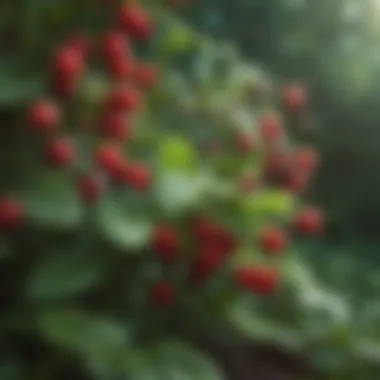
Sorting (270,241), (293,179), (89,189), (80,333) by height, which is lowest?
(80,333)

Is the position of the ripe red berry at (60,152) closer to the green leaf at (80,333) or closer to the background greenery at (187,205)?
the background greenery at (187,205)

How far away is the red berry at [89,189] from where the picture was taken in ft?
4.06

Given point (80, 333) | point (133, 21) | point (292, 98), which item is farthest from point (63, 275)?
point (292, 98)

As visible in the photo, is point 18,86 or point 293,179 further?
point 293,179

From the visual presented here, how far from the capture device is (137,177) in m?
1.23

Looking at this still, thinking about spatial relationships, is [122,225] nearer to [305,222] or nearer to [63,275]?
[63,275]

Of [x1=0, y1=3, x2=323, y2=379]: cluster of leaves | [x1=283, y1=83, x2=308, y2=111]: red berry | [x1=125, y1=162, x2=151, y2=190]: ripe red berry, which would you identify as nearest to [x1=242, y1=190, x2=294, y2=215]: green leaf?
[x1=0, y1=3, x2=323, y2=379]: cluster of leaves

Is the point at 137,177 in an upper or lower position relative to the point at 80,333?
upper

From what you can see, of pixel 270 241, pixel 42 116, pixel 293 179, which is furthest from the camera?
pixel 293 179

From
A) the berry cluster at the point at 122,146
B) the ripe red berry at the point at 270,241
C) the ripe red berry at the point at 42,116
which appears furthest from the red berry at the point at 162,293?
the ripe red berry at the point at 42,116

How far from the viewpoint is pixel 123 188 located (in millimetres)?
1273

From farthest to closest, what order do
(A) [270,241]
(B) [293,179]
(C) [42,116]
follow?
(B) [293,179] < (A) [270,241] < (C) [42,116]

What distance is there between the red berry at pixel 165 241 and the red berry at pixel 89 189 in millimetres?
76

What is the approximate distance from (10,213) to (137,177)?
0.46 feet
